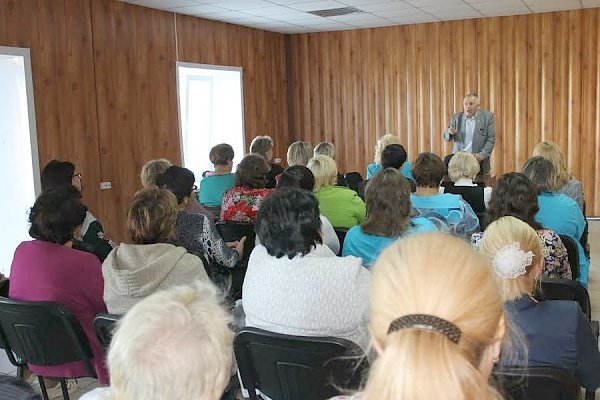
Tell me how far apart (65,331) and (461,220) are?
2.52 m

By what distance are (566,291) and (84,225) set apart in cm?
279

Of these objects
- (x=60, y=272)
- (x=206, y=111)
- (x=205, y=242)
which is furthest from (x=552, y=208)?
A: (x=206, y=111)

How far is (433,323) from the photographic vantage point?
103 centimetres

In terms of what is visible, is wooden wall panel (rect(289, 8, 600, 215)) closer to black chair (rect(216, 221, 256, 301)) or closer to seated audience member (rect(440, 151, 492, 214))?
seated audience member (rect(440, 151, 492, 214))

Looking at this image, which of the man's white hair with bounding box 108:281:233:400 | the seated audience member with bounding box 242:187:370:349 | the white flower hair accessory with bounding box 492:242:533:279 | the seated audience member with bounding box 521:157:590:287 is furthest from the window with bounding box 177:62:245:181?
the man's white hair with bounding box 108:281:233:400

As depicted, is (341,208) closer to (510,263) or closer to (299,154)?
(299,154)

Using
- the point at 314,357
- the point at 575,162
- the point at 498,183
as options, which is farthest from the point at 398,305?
the point at 575,162

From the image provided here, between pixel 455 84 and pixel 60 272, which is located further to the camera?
pixel 455 84

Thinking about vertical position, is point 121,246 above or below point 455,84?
below

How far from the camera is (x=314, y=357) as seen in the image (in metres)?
2.13

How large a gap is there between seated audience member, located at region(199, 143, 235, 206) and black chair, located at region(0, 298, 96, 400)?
2.57m

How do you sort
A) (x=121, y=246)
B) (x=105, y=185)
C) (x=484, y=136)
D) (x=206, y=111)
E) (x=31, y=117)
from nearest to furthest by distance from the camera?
1. (x=121, y=246)
2. (x=31, y=117)
3. (x=105, y=185)
4. (x=484, y=136)
5. (x=206, y=111)

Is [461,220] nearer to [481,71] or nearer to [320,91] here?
[481,71]

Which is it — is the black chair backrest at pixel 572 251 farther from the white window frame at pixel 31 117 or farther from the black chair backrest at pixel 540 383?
the white window frame at pixel 31 117
